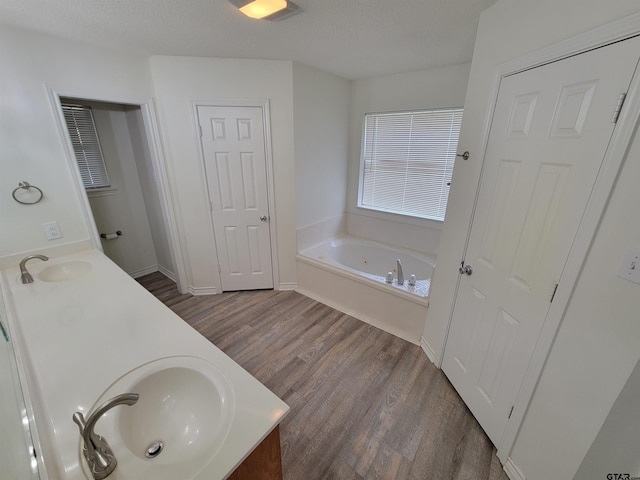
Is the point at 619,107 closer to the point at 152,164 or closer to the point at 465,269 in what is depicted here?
the point at 465,269

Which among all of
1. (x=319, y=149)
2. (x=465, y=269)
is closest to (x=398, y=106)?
(x=319, y=149)

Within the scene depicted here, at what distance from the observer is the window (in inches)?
105

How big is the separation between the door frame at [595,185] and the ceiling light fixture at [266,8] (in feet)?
3.71

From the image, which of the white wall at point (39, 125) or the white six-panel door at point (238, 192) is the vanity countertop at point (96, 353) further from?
the white six-panel door at point (238, 192)

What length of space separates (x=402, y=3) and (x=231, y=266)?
102 inches

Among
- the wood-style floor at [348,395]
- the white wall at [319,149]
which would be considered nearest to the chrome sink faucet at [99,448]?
the wood-style floor at [348,395]

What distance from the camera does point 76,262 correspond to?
1.84 meters

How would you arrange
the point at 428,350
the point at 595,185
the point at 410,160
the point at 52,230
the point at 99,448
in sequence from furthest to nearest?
the point at 410,160, the point at 428,350, the point at 52,230, the point at 595,185, the point at 99,448

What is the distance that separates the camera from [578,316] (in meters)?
1.00

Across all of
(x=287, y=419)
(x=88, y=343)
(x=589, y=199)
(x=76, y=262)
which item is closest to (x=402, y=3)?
(x=589, y=199)

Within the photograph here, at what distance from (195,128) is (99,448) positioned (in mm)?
2373

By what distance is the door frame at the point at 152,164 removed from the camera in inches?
72.4

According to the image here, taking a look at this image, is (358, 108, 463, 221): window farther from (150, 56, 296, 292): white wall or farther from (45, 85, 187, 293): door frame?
(45, 85, 187, 293): door frame

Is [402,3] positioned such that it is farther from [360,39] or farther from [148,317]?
[148,317]
